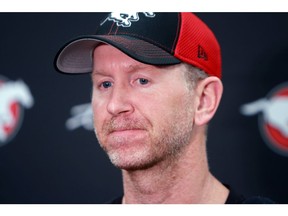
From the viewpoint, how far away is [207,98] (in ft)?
2.99

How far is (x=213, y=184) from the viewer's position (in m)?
0.95

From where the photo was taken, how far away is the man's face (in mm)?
849

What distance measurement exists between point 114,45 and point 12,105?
77 centimetres

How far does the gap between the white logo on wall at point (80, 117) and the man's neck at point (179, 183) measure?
52 centimetres

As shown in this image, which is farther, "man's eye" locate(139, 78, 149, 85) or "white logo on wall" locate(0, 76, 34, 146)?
"white logo on wall" locate(0, 76, 34, 146)

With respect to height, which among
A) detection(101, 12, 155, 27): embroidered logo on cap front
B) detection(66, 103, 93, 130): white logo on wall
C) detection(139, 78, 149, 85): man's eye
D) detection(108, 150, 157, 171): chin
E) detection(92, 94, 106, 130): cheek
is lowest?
detection(108, 150, 157, 171): chin

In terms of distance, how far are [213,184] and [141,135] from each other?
0.22 metres

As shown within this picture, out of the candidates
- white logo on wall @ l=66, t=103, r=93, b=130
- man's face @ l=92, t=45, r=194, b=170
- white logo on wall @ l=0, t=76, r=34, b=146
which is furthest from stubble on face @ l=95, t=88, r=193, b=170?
white logo on wall @ l=0, t=76, r=34, b=146

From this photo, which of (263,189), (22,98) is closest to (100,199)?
(22,98)

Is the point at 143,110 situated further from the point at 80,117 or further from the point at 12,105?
the point at 12,105

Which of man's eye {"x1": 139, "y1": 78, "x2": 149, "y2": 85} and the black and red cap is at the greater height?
the black and red cap

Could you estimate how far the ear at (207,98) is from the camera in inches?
35.4

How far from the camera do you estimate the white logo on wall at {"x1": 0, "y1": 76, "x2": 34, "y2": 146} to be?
1462 mm

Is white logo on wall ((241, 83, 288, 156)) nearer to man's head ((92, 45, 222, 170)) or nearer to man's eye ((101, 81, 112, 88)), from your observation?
man's head ((92, 45, 222, 170))
